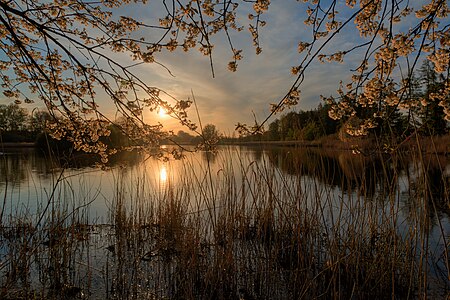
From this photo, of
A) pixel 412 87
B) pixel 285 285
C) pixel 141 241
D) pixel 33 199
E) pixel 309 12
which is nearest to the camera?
pixel 412 87

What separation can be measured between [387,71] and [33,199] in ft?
31.9

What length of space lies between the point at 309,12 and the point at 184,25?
3.56ft

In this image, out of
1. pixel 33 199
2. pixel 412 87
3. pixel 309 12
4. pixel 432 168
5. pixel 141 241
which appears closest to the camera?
pixel 412 87

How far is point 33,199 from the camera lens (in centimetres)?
882

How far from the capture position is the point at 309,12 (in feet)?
8.39

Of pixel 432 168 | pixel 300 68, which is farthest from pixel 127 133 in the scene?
pixel 432 168

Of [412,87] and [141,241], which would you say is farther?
[141,241]

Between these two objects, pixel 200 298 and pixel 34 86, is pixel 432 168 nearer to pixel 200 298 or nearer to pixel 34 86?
pixel 200 298

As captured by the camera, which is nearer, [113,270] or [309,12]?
[309,12]

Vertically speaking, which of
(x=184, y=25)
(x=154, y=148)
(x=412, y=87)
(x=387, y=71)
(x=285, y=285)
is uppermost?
(x=184, y=25)

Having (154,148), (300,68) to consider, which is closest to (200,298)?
(154,148)

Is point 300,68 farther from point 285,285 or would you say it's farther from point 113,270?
point 113,270

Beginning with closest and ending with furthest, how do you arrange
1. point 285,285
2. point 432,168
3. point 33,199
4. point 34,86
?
point 34,86 < point 285,285 < point 33,199 < point 432,168

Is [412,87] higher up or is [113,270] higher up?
[412,87]
